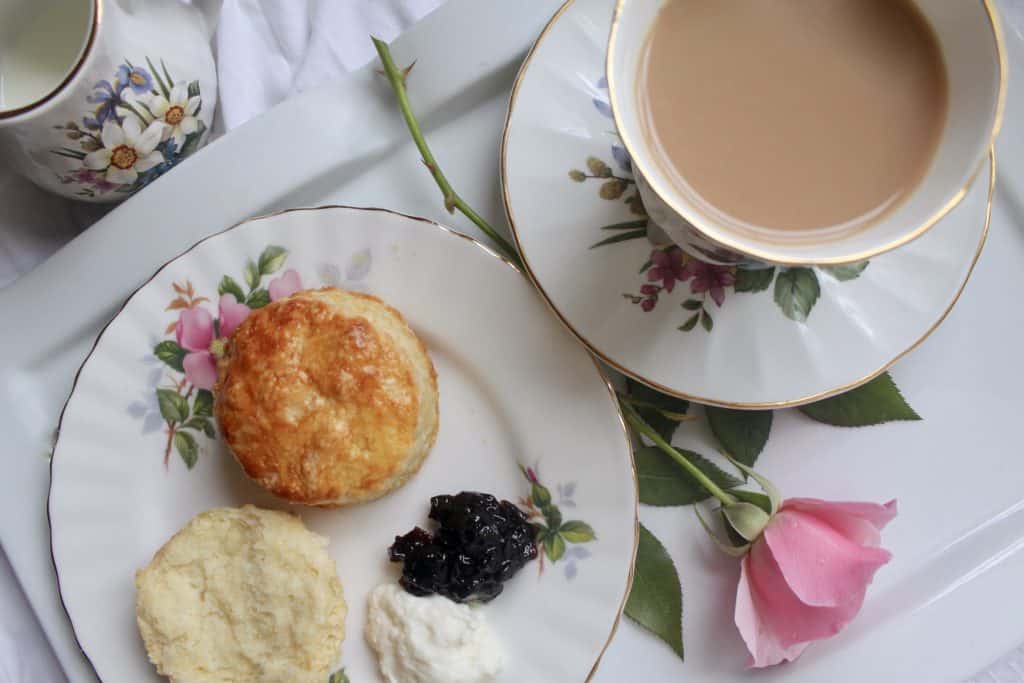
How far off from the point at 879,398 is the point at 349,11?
1.26 meters

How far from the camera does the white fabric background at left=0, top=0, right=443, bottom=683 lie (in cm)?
170

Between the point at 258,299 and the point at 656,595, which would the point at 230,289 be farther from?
the point at 656,595

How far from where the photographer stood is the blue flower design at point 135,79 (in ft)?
4.71

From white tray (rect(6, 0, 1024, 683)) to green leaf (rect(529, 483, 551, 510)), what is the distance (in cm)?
20

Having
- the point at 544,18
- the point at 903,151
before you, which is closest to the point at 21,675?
the point at 544,18

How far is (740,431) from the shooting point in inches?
61.4

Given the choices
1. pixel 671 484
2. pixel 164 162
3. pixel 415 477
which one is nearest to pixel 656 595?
pixel 671 484

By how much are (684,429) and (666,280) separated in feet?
0.93

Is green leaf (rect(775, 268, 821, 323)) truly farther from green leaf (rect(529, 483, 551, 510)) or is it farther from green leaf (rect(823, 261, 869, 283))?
green leaf (rect(529, 483, 551, 510))

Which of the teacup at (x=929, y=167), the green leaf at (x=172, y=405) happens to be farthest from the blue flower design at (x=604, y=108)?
the green leaf at (x=172, y=405)

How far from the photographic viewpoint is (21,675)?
5.31 feet

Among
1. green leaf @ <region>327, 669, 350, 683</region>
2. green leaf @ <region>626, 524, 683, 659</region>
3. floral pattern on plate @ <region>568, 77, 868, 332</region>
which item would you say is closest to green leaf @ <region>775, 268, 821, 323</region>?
floral pattern on plate @ <region>568, 77, 868, 332</region>

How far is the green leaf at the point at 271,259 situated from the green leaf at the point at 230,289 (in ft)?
0.17

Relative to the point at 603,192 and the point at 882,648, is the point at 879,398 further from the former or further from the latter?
the point at 603,192
